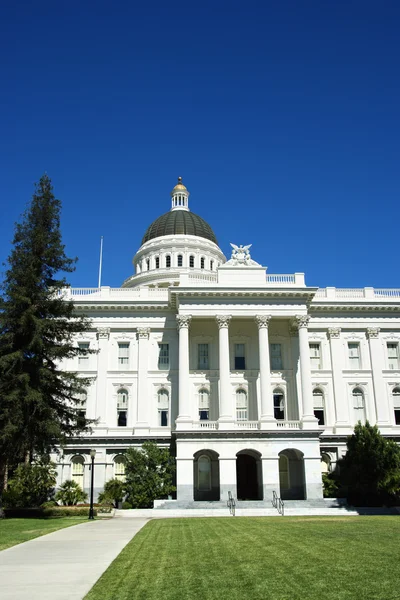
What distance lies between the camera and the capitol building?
4606 cm

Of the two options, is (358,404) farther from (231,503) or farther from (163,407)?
(163,407)

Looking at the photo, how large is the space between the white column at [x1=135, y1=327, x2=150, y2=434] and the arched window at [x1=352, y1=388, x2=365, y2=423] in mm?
18089

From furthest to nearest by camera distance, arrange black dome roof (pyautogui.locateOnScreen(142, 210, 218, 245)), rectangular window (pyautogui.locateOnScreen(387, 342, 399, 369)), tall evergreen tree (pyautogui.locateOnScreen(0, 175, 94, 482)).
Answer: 1. black dome roof (pyautogui.locateOnScreen(142, 210, 218, 245))
2. rectangular window (pyautogui.locateOnScreen(387, 342, 399, 369))
3. tall evergreen tree (pyautogui.locateOnScreen(0, 175, 94, 482))

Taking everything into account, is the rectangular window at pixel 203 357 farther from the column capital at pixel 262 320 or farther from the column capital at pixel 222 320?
the column capital at pixel 262 320

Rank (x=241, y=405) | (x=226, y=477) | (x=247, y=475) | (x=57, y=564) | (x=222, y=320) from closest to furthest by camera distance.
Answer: (x=57, y=564) < (x=226, y=477) < (x=222, y=320) < (x=247, y=475) < (x=241, y=405)

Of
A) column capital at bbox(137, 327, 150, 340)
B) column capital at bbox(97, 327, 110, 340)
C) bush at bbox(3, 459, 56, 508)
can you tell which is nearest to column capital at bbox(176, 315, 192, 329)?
column capital at bbox(137, 327, 150, 340)

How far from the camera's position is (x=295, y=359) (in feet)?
Answer: 169

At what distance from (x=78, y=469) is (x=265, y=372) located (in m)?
17.3

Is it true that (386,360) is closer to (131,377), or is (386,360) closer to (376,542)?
(131,377)

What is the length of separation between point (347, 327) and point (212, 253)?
2711cm

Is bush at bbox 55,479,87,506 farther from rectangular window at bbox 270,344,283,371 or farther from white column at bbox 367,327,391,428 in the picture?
white column at bbox 367,327,391,428

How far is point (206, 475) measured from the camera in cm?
4962

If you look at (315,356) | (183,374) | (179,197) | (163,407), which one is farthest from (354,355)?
(179,197)

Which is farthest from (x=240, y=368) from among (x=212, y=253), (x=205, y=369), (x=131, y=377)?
(x=212, y=253)
